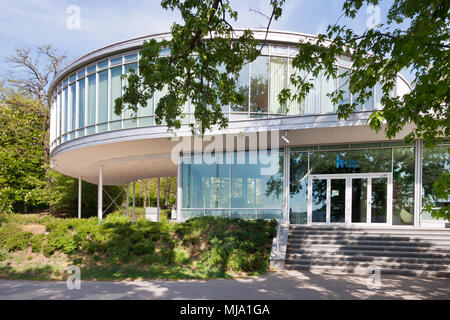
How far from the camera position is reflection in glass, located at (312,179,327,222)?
16203mm

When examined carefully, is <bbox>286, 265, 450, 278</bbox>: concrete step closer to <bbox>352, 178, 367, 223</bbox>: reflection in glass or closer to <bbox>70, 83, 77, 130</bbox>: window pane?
<bbox>352, 178, 367, 223</bbox>: reflection in glass

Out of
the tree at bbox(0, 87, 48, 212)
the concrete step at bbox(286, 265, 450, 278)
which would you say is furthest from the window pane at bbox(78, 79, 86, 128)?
the concrete step at bbox(286, 265, 450, 278)

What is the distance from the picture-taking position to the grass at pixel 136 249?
435 inches

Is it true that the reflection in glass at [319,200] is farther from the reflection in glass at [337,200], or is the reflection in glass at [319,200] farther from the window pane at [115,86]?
the window pane at [115,86]

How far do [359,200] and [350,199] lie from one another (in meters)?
0.40

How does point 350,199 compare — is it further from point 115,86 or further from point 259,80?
point 115,86

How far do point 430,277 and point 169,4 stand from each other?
34.3 ft

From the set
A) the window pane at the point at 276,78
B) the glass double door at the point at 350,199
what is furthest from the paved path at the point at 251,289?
the window pane at the point at 276,78

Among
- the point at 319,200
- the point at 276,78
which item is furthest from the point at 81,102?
the point at 319,200

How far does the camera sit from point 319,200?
16.4m

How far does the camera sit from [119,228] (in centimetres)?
1361

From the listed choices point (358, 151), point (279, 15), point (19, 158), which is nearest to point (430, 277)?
point (358, 151)

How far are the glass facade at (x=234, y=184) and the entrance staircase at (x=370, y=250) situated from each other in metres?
2.25

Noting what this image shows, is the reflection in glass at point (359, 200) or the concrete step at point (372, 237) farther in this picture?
the reflection in glass at point (359, 200)
